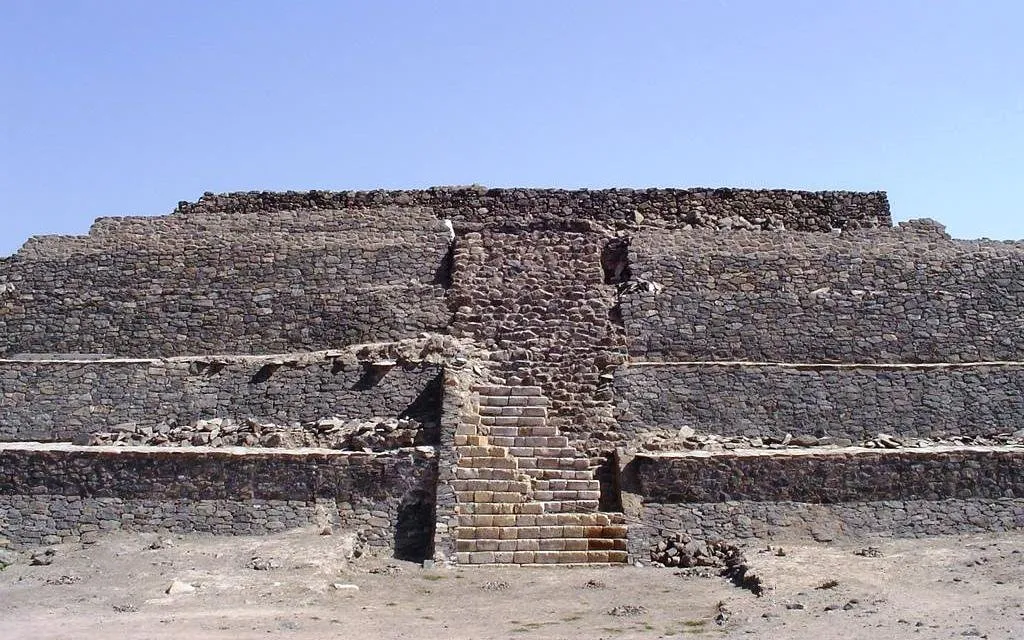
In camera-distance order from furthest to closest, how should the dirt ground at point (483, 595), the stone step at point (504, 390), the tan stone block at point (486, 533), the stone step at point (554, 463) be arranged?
the stone step at point (504, 390)
the stone step at point (554, 463)
the tan stone block at point (486, 533)
the dirt ground at point (483, 595)

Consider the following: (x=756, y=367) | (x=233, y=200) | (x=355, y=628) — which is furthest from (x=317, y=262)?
(x=355, y=628)

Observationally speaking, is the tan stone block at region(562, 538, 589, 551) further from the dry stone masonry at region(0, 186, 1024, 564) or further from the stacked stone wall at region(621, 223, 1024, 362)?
the stacked stone wall at region(621, 223, 1024, 362)

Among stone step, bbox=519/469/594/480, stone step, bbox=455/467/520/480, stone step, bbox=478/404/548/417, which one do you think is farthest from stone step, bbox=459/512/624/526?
stone step, bbox=478/404/548/417

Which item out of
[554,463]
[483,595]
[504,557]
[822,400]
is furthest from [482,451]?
[822,400]

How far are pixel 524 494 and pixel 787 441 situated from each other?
4.36 meters

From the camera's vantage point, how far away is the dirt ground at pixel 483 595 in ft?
29.9

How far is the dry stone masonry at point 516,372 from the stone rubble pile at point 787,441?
6 cm

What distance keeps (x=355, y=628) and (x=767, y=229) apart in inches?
542

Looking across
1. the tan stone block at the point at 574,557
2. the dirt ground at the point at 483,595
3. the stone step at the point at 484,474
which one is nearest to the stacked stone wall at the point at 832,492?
the dirt ground at the point at 483,595

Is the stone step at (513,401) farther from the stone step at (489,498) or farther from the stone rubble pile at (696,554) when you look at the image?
the stone rubble pile at (696,554)

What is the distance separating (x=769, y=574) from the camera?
36.7ft

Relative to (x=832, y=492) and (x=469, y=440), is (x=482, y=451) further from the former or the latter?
(x=832, y=492)

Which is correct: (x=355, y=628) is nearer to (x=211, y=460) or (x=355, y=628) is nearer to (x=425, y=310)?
(x=211, y=460)

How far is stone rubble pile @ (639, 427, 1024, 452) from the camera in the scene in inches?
571
